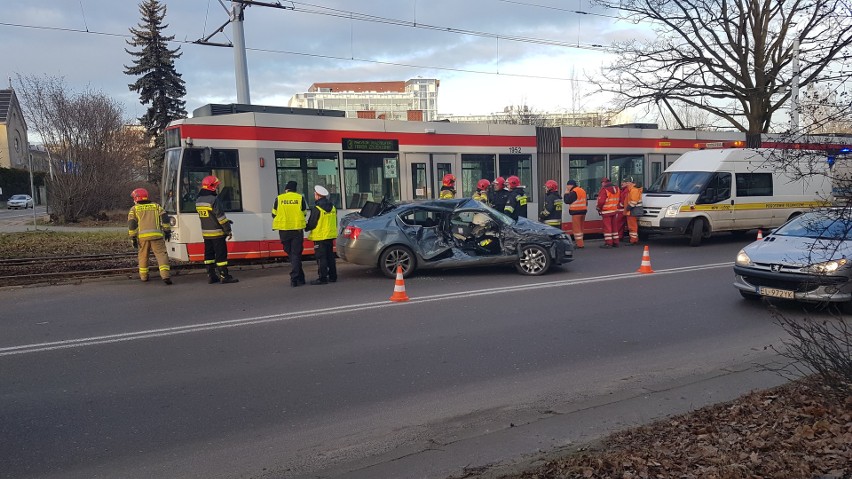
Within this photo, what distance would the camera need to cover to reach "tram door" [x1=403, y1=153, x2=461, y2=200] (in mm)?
14801

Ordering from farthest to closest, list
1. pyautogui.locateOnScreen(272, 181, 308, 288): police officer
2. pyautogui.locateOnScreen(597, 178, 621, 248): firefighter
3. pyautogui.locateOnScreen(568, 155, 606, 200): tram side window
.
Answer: pyautogui.locateOnScreen(568, 155, 606, 200): tram side window → pyautogui.locateOnScreen(597, 178, 621, 248): firefighter → pyautogui.locateOnScreen(272, 181, 308, 288): police officer

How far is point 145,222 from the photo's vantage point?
449 inches

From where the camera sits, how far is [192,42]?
16578mm

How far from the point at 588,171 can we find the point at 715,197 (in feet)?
11.3

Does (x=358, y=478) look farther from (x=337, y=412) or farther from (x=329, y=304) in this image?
(x=329, y=304)

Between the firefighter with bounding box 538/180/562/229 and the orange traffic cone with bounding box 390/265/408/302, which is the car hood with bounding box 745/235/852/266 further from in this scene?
the firefighter with bounding box 538/180/562/229

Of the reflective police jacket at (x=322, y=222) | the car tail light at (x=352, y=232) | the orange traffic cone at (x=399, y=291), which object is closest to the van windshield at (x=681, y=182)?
the car tail light at (x=352, y=232)

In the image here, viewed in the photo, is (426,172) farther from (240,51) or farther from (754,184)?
(754,184)

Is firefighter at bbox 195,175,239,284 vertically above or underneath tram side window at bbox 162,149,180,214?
underneath

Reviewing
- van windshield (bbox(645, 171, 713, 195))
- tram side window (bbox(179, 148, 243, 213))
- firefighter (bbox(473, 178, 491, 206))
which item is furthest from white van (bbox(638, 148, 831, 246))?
tram side window (bbox(179, 148, 243, 213))

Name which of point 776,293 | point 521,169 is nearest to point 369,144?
point 521,169

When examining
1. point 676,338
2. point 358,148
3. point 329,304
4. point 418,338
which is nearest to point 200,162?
point 358,148

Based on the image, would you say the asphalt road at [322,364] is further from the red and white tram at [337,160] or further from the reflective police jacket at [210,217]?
the red and white tram at [337,160]

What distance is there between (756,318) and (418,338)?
4.47m
